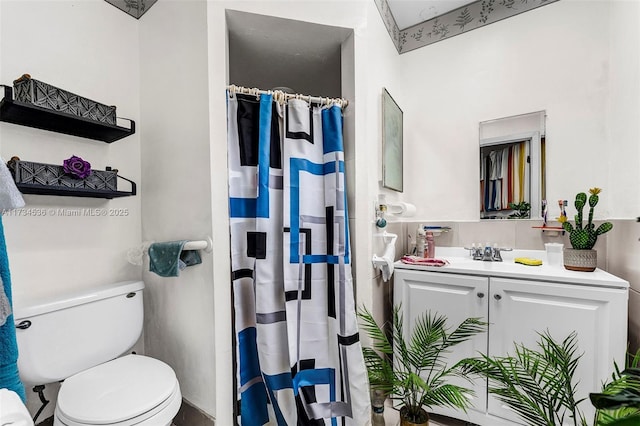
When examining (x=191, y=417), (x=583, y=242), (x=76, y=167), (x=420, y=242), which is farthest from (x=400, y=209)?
(x=76, y=167)

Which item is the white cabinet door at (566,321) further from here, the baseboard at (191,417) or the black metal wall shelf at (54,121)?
the black metal wall shelf at (54,121)

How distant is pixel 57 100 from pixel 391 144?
5.70 feet

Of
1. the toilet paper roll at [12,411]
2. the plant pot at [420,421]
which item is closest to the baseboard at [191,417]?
the toilet paper roll at [12,411]

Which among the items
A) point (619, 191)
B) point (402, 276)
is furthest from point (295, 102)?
point (619, 191)

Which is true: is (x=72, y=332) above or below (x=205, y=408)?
above

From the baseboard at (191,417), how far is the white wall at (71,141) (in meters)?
0.65

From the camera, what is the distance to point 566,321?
126cm

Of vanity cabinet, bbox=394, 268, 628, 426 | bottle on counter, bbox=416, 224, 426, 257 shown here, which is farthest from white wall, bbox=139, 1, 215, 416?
bottle on counter, bbox=416, 224, 426, 257

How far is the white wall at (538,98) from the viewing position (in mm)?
1475

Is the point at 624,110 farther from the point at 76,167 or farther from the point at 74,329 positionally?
the point at 74,329

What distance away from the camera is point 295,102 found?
53.0 inches

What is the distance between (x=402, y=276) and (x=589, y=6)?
192 centimetres

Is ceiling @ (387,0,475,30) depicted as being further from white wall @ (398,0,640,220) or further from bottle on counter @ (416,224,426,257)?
bottle on counter @ (416,224,426,257)

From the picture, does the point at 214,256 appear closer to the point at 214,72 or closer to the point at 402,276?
the point at 214,72
